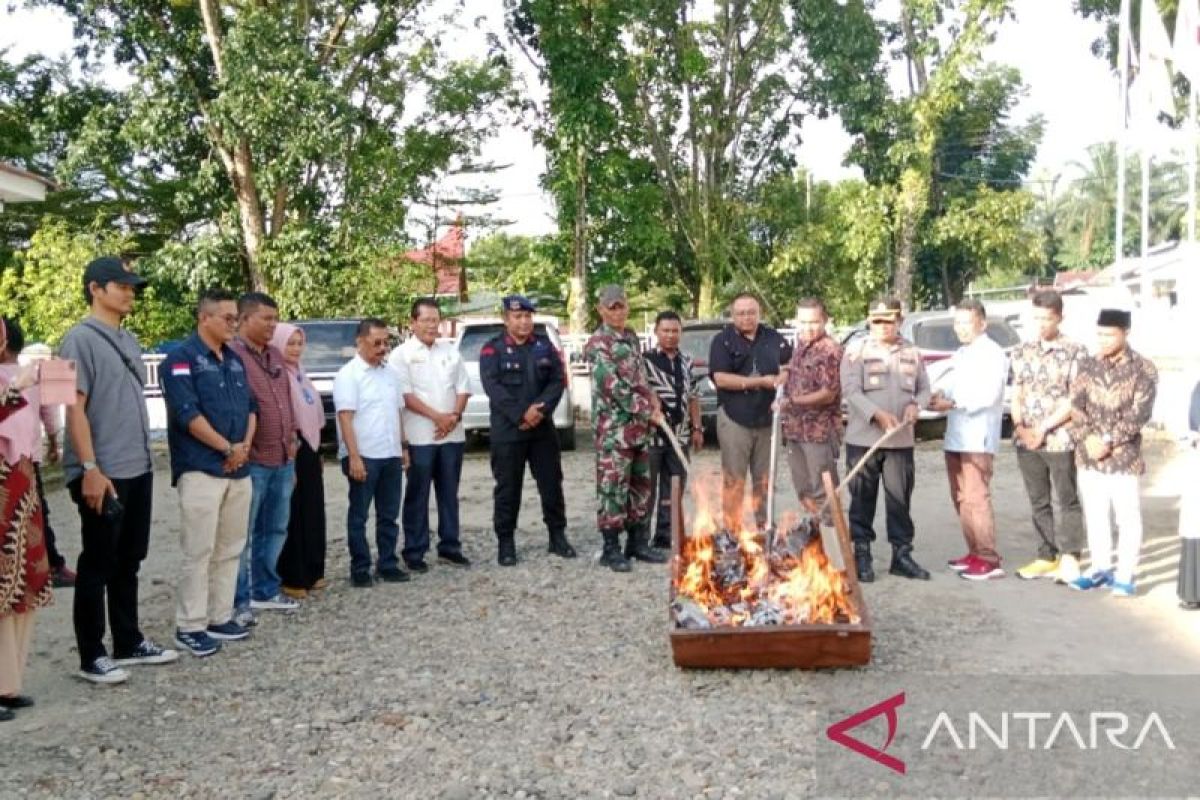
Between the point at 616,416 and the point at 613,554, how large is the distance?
3.15 feet

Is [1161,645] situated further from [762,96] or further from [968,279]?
[968,279]

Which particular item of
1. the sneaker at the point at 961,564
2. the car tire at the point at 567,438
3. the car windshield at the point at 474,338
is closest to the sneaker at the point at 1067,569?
the sneaker at the point at 961,564

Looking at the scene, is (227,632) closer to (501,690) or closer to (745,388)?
(501,690)

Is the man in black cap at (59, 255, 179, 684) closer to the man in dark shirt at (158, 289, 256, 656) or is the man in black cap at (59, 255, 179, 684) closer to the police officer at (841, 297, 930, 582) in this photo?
the man in dark shirt at (158, 289, 256, 656)

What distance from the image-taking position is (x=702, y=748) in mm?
3953

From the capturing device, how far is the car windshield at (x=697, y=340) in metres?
12.7

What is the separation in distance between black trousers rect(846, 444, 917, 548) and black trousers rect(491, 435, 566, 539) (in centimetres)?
205

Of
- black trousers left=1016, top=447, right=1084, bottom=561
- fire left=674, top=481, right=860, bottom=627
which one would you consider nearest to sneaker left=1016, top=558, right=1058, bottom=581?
black trousers left=1016, top=447, right=1084, bottom=561

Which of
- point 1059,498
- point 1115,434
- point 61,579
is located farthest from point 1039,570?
point 61,579

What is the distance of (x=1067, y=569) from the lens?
6.32 m

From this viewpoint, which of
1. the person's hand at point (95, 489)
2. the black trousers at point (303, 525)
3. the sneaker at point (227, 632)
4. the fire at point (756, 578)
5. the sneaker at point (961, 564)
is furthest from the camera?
the sneaker at point (961, 564)

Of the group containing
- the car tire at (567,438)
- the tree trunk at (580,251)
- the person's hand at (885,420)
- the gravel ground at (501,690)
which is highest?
the tree trunk at (580,251)

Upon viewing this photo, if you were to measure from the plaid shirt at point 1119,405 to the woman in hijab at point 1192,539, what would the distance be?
0.81 feet

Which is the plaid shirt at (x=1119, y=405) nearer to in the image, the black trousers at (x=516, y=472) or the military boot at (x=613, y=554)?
the military boot at (x=613, y=554)
